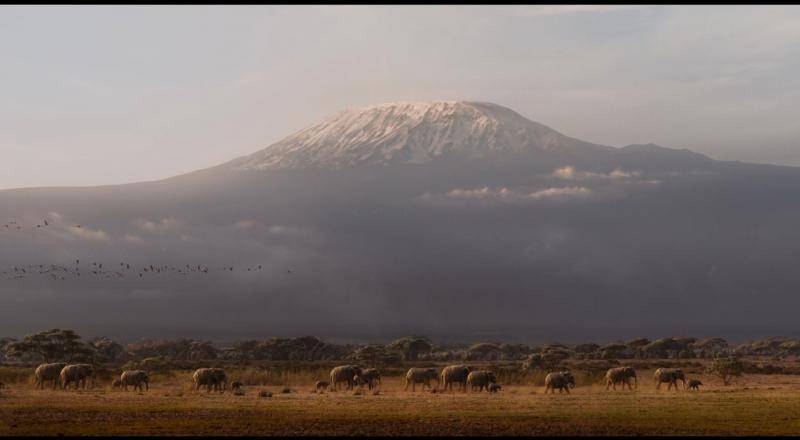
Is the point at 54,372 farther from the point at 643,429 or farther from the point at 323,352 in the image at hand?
the point at 323,352

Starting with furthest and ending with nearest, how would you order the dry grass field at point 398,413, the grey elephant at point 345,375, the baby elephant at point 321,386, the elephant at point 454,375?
the baby elephant at point 321,386, the grey elephant at point 345,375, the elephant at point 454,375, the dry grass field at point 398,413

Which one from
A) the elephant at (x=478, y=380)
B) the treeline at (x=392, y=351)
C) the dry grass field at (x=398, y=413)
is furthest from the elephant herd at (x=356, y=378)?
the treeline at (x=392, y=351)

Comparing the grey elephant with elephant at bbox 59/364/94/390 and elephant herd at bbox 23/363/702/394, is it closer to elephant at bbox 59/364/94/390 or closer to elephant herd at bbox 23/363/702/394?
elephant herd at bbox 23/363/702/394

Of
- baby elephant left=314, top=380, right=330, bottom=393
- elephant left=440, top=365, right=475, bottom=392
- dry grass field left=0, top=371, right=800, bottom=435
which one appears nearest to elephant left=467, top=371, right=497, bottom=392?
dry grass field left=0, top=371, right=800, bottom=435

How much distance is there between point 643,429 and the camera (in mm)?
39969

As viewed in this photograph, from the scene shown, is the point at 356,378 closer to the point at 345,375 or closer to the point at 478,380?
the point at 345,375

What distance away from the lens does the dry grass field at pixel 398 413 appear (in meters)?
39.3

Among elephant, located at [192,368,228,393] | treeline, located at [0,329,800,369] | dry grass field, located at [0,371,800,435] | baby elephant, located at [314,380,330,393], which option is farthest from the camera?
treeline, located at [0,329,800,369]

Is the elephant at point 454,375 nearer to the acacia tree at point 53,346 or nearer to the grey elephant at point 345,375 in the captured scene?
the grey elephant at point 345,375

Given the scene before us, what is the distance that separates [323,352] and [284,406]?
366 ft

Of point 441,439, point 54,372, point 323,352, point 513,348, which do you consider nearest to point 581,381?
point 54,372

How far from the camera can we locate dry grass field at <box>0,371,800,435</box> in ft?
129

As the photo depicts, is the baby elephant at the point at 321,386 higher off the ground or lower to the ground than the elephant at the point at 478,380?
lower

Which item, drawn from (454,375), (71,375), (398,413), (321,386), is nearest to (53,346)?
(71,375)
